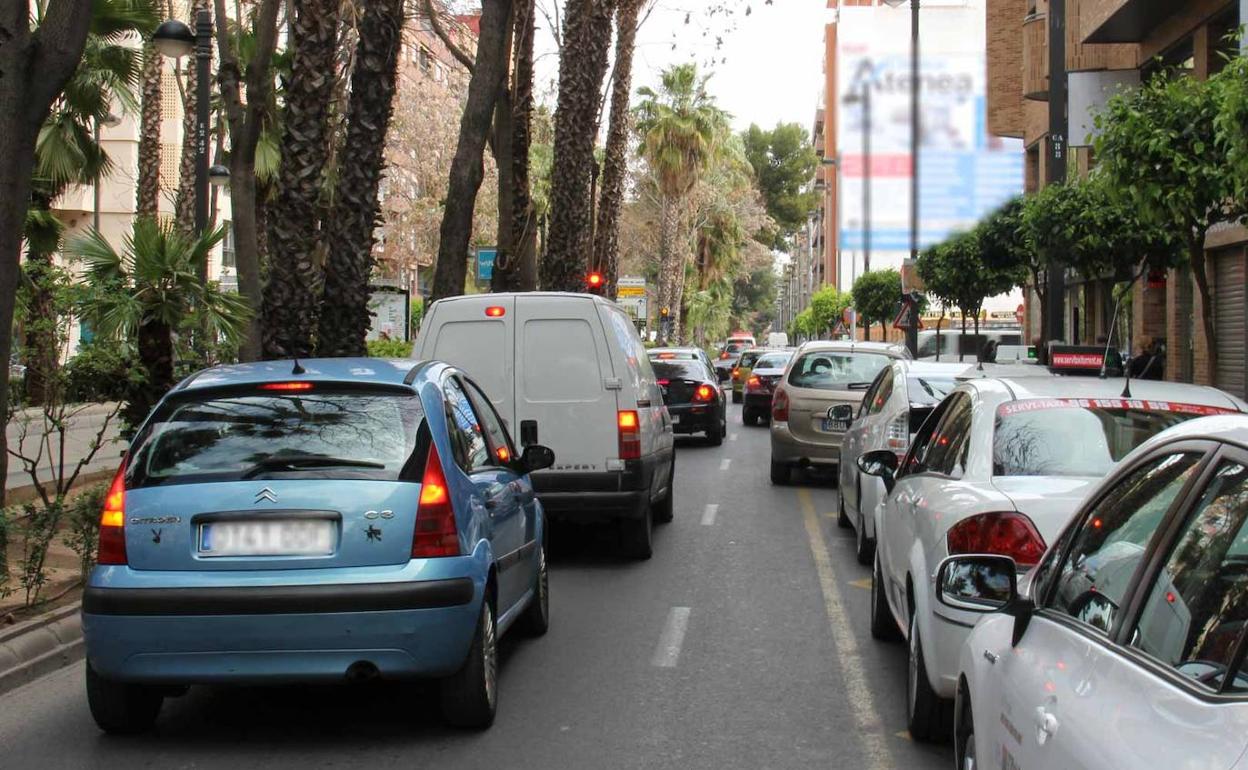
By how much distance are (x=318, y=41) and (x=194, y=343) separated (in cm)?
335

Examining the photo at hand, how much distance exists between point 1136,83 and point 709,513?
14.3m

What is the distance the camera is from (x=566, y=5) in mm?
25469

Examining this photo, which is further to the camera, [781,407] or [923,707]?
[781,407]

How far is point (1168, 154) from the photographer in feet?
40.9

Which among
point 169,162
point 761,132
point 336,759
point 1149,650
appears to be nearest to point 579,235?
point 336,759

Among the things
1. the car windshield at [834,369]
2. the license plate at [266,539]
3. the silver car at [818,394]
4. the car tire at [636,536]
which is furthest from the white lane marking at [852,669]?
the car windshield at [834,369]

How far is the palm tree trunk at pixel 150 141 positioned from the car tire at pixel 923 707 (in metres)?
20.9

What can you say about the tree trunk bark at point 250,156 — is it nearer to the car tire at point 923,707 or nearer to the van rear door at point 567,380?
the van rear door at point 567,380

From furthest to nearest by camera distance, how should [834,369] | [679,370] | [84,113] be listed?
1. [679,370]
2. [84,113]
3. [834,369]

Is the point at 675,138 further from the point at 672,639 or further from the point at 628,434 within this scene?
the point at 672,639

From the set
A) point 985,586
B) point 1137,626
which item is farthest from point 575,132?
point 1137,626

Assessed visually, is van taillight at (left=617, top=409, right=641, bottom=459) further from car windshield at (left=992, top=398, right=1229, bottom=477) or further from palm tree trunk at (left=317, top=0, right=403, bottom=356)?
palm tree trunk at (left=317, top=0, right=403, bottom=356)

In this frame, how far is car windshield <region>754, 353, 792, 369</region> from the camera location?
31047 mm

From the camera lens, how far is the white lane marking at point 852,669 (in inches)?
244
